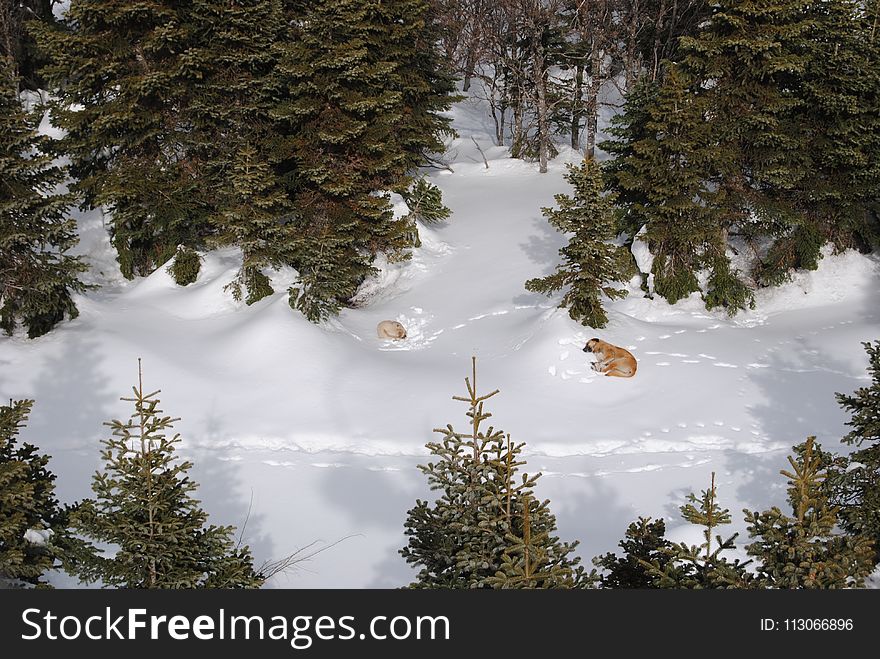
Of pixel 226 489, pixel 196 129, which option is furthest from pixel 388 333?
pixel 196 129

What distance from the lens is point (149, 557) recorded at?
6.05 meters

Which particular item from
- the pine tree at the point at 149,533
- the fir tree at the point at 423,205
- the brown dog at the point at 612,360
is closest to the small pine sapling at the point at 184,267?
the fir tree at the point at 423,205

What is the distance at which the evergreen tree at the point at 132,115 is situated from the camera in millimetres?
18469

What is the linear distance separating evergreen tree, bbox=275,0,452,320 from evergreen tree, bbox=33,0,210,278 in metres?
3.04

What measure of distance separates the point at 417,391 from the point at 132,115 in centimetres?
1162

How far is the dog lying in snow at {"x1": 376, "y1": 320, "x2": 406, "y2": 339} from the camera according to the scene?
58.2 feet

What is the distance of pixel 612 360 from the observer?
1524 cm

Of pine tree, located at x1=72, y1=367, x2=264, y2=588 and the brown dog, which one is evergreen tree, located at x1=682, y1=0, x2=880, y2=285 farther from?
pine tree, located at x1=72, y1=367, x2=264, y2=588

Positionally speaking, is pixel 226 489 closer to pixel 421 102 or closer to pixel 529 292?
pixel 529 292

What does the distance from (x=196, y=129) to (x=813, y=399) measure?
58.7ft

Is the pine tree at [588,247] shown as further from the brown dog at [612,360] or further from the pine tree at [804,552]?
the pine tree at [804,552]

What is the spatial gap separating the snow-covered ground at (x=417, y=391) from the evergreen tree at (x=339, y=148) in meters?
1.28

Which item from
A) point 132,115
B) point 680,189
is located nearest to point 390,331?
point 680,189

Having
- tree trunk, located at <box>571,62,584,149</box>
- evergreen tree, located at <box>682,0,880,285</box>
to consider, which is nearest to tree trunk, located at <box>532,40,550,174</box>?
tree trunk, located at <box>571,62,584,149</box>
